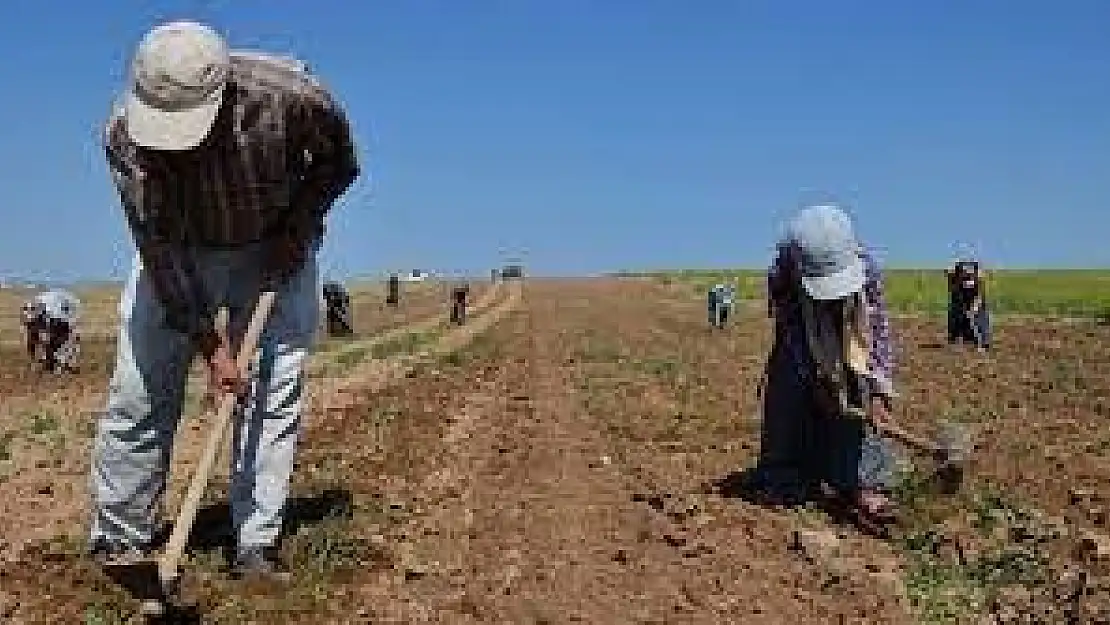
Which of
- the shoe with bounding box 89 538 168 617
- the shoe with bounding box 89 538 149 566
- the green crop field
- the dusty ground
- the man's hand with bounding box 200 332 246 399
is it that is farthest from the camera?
the green crop field

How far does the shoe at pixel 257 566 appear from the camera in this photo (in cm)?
582

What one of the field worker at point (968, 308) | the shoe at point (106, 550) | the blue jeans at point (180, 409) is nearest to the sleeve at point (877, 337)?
the blue jeans at point (180, 409)

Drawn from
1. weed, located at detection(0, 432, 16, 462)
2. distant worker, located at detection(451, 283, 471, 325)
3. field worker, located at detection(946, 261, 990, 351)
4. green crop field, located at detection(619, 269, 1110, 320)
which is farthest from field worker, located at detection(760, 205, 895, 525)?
green crop field, located at detection(619, 269, 1110, 320)

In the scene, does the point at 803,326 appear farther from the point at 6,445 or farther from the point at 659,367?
the point at 659,367

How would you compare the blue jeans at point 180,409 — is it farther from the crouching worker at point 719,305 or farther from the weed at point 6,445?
the crouching worker at point 719,305

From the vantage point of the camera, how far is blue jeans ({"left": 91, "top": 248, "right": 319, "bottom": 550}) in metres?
5.81

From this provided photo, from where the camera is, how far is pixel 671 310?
40.5 meters

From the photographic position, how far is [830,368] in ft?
24.3

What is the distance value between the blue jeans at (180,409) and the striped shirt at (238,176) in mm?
146

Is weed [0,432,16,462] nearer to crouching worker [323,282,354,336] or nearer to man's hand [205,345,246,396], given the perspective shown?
man's hand [205,345,246,396]

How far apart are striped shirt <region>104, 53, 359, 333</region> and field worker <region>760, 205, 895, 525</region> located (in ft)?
7.88

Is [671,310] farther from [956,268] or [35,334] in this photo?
[35,334]

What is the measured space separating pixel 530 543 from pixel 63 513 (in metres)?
2.44

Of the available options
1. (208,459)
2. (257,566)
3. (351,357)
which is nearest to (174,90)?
(208,459)
